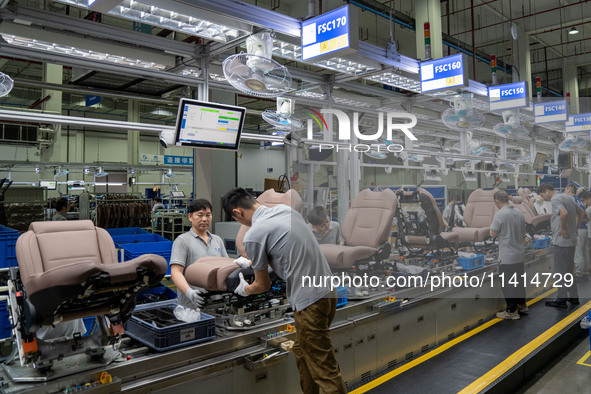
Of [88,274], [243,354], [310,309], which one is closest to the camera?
[88,274]

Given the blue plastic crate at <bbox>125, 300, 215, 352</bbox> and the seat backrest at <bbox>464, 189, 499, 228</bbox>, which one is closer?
the blue plastic crate at <bbox>125, 300, 215, 352</bbox>

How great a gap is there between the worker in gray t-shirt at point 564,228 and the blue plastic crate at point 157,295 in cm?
433

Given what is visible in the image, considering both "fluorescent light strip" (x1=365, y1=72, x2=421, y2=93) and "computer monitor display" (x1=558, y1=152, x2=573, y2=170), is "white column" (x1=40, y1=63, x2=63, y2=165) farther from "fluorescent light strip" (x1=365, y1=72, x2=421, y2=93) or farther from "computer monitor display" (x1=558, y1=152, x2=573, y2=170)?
"computer monitor display" (x1=558, y1=152, x2=573, y2=170)

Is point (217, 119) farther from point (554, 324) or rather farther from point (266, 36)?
point (554, 324)

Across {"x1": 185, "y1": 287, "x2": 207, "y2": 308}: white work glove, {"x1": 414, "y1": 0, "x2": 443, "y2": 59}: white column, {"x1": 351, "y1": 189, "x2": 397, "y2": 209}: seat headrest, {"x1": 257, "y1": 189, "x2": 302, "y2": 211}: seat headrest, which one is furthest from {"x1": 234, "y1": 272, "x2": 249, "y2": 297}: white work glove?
{"x1": 414, "y1": 0, "x2": 443, "y2": 59}: white column

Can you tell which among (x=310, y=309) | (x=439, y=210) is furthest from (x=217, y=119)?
(x=310, y=309)

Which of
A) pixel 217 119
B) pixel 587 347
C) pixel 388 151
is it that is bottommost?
pixel 587 347

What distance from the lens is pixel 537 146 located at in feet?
18.7

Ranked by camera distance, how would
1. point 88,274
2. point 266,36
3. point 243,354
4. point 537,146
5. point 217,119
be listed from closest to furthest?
point 88,274, point 243,354, point 266,36, point 217,119, point 537,146

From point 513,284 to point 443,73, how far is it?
2880 mm

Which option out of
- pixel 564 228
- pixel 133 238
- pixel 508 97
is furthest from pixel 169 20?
pixel 508 97

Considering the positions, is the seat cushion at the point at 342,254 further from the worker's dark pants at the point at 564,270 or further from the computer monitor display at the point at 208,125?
the worker's dark pants at the point at 564,270

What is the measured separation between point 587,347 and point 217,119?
483cm

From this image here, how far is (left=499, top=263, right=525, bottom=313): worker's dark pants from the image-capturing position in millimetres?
5303
